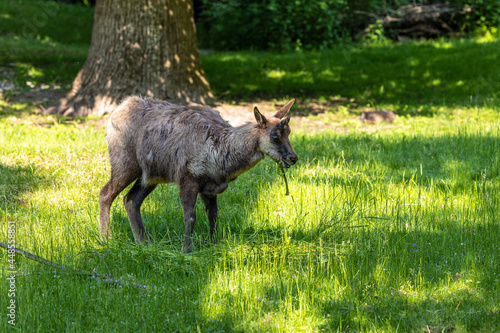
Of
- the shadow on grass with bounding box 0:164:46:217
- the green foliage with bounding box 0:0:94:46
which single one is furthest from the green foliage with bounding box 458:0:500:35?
the shadow on grass with bounding box 0:164:46:217

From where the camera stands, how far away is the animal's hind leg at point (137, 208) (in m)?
5.97

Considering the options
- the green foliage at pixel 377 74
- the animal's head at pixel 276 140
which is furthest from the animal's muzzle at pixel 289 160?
the green foliage at pixel 377 74

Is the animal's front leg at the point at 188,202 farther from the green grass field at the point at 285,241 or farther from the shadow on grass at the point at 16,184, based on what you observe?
the shadow on grass at the point at 16,184

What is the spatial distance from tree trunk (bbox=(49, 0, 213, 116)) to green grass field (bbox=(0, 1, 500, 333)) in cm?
118

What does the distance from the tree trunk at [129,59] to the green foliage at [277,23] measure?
23.8 ft

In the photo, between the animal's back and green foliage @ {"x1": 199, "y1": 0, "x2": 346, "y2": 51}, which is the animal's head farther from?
green foliage @ {"x1": 199, "y1": 0, "x2": 346, "y2": 51}

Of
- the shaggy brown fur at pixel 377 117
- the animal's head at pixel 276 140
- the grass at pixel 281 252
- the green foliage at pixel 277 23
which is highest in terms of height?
the green foliage at pixel 277 23

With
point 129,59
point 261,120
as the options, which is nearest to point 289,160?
point 261,120

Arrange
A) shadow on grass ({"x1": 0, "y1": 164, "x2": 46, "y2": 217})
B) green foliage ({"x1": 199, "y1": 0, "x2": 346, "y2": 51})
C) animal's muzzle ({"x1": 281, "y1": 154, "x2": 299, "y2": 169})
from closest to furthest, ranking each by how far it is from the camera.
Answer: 1. animal's muzzle ({"x1": 281, "y1": 154, "x2": 299, "y2": 169})
2. shadow on grass ({"x1": 0, "y1": 164, "x2": 46, "y2": 217})
3. green foliage ({"x1": 199, "y1": 0, "x2": 346, "y2": 51})

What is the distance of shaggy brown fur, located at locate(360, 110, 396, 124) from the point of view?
12337 mm

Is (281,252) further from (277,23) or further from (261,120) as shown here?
(277,23)

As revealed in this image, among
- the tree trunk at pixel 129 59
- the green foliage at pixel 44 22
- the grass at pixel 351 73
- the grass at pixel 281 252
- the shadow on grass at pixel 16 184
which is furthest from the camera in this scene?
the green foliage at pixel 44 22

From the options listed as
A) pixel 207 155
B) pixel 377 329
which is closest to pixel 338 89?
pixel 207 155

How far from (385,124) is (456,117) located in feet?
5.49
